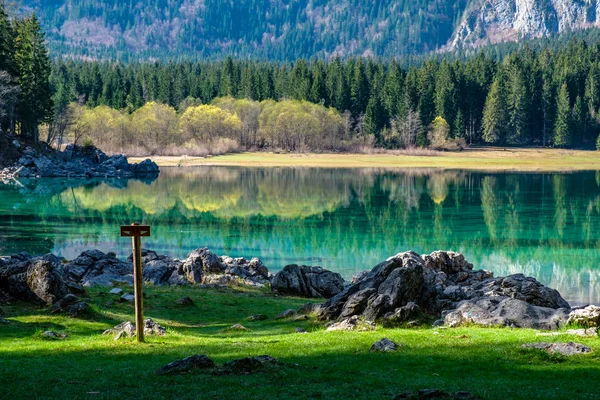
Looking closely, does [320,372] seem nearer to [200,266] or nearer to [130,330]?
[130,330]

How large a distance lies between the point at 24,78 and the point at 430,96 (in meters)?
104

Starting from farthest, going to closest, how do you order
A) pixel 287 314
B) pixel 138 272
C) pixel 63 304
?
1. pixel 287 314
2. pixel 63 304
3. pixel 138 272

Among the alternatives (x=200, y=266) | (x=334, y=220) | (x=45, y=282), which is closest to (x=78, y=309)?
(x=45, y=282)

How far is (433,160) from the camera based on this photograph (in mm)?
150125

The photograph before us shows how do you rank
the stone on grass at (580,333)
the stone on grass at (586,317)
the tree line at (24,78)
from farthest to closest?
the tree line at (24,78) < the stone on grass at (586,317) < the stone on grass at (580,333)

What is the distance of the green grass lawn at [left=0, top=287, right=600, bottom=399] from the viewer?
13.6m

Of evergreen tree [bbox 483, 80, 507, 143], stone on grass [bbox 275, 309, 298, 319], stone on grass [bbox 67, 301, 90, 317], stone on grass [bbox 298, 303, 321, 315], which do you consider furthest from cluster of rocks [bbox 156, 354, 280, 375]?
evergreen tree [bbox 483, 80, 507, 143]

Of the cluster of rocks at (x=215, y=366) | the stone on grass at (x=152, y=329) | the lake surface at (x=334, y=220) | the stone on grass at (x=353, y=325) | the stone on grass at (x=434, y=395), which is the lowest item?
the lake surface at (x=334, y=220)

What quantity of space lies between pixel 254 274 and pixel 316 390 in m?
23.5

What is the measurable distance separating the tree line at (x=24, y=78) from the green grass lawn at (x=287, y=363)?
88.5 metres

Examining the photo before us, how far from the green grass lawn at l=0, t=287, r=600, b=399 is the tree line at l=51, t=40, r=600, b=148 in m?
153

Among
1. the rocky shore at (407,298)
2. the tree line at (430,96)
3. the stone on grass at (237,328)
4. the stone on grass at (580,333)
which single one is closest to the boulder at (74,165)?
the tree line at (430,96)

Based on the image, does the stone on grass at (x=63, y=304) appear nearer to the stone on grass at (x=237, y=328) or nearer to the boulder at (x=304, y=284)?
the stone on grass at (x=237, y=328)

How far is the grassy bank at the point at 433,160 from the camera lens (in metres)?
142
